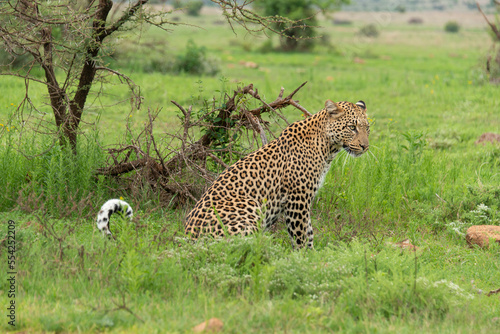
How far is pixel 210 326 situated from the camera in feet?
14.2

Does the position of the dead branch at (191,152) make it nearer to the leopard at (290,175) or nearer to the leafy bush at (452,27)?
the leopard at (290,175)

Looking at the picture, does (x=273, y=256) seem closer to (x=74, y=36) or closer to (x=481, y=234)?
(x=481, y=234)

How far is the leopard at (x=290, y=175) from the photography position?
20.4ft

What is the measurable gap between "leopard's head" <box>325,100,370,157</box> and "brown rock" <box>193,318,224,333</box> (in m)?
3.07

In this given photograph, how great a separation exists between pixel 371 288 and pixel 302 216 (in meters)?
1.72

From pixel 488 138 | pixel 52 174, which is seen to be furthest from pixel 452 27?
pixel 52 174

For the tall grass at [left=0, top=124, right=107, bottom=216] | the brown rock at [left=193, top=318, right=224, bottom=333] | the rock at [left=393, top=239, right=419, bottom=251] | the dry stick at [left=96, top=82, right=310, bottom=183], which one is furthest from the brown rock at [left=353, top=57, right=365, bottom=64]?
the brown rock at [left=193, top=318, right=224, bottom=333]

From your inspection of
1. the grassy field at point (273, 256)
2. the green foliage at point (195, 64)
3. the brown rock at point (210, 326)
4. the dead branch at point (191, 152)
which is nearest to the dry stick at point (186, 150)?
the dead branch at point (191, 152)

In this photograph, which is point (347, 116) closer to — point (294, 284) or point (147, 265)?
point (294, 284)

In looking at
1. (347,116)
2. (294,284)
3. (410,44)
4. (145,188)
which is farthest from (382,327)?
(410,44)

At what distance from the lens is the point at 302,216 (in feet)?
21.7

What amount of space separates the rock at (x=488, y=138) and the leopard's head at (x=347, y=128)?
5.72 metres

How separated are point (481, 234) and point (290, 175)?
2586 mm

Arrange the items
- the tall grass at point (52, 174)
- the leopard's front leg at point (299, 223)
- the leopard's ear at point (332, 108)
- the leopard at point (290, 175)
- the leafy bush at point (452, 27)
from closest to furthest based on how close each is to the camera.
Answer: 1. the leopard at point (290, 175)
2. the leopard's front leg at point (299, 223)
3. the leopard's ear at point (332, 108)
4. the tall grass at point (52, 174)
5. the leafy bush at point (452, 27)
